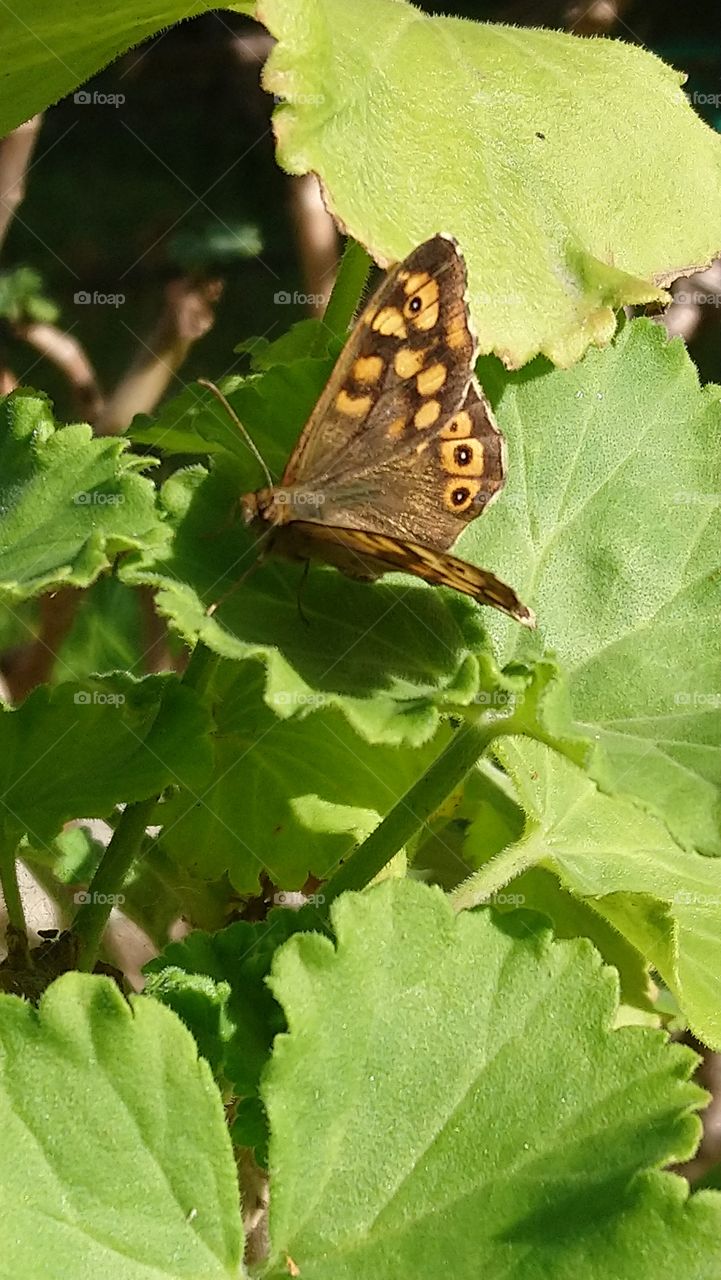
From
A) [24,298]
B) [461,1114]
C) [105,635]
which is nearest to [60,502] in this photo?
[461,1114]

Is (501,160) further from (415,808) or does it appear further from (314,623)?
(415,808)

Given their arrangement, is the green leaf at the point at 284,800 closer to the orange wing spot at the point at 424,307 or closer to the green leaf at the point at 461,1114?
the green leaf at the point at 461,1114

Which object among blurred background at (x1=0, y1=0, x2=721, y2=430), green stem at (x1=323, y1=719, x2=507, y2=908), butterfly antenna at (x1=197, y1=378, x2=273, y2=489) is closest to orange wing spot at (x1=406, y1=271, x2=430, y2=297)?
butterfly antenna at (x1=197, y1=378, x2=273, y2=489)

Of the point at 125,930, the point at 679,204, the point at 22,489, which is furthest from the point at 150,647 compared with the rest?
the point at 679,204

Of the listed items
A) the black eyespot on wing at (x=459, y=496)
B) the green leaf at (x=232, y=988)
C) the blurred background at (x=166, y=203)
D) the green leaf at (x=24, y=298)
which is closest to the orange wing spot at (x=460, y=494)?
the black eyespot on wing at (x=459, y=496)

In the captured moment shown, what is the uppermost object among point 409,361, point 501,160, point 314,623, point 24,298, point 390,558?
point 501,160

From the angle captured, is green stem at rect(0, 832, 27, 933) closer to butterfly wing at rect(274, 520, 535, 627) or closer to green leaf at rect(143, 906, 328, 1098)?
green leaf at rect(143, 906, 328, 1098)
